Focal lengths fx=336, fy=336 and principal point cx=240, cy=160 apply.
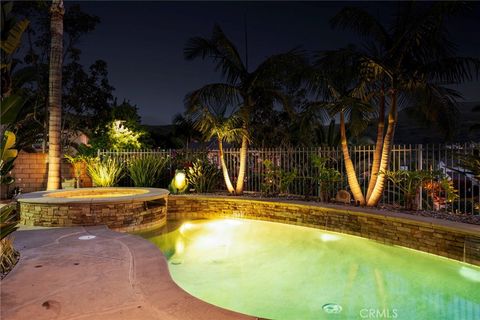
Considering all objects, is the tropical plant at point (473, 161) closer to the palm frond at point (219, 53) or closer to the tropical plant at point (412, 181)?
the tropical plant at point (412, 181)

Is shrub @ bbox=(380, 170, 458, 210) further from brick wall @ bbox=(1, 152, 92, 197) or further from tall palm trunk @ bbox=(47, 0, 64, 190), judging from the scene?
brick wall @ bbox=(1, 152, 92, 197)

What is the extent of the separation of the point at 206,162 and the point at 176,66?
768 centimetres

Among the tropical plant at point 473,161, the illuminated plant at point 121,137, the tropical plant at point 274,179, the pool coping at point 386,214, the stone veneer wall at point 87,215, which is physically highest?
the illuminated plant at point 121,137

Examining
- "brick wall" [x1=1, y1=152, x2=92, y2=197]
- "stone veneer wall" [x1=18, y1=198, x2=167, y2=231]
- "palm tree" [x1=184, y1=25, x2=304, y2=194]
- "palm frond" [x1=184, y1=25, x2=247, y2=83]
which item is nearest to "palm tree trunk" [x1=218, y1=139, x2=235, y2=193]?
"palm tree" [x1=184, y1=25, x2=304, y2=194]

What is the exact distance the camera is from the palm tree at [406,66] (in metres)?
6.68

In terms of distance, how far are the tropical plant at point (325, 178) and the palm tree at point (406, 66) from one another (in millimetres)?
653

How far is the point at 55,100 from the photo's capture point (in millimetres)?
9680

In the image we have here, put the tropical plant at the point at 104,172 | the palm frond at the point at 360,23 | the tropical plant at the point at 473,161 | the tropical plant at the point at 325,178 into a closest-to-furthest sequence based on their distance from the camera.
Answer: the tropical plant at the point at 473,161, the palm frond at the point at 360,23, the tropical plant at the point at 325,178, the tropical plant at the point at 104,172

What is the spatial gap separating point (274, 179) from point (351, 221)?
129 inches

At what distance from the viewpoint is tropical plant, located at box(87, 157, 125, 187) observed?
437 inches

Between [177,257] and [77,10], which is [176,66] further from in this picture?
[177,257]

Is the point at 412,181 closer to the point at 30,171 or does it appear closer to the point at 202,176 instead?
the point at 202,176

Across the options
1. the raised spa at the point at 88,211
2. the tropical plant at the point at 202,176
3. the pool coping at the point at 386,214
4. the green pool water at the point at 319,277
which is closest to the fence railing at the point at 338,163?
the tropical plant at the point at 202,176

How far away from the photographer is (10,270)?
3764mm
